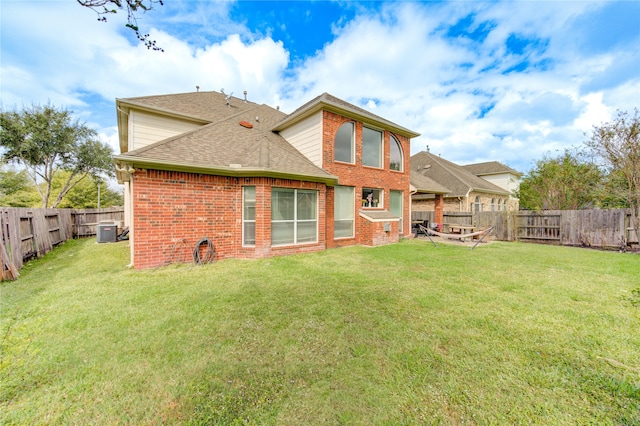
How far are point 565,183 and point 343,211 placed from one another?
1564cm

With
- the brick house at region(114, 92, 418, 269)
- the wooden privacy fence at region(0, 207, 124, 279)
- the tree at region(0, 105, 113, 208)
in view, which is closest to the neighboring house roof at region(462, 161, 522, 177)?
the brick house at region(114, 92, 418, 269)

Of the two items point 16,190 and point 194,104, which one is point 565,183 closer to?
point 194,104

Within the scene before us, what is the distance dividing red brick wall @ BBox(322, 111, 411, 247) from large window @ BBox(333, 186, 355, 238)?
0.72ft

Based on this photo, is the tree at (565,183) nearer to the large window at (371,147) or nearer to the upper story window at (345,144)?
the large window at (371,147)

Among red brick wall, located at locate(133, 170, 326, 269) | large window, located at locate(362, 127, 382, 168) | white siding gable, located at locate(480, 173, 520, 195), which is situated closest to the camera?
red brick wall, located at locate(133, 170, 326, 269)

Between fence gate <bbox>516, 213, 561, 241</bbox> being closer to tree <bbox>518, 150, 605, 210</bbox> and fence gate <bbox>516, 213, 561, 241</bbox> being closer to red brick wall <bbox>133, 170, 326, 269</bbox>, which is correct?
tree <bbox>518, 150, 605, 210</bbox>

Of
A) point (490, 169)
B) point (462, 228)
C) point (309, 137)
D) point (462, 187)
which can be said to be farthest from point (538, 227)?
point (490, 169)

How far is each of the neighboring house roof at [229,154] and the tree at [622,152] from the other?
12539 millimetres

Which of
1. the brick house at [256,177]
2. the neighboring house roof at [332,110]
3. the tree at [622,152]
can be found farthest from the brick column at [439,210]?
the tree at [622,152]

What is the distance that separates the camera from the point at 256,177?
7.61 metres

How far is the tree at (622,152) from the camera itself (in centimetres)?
983

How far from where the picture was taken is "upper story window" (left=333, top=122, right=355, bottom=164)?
9984mm

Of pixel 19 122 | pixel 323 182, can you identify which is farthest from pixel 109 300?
pixel 19 122

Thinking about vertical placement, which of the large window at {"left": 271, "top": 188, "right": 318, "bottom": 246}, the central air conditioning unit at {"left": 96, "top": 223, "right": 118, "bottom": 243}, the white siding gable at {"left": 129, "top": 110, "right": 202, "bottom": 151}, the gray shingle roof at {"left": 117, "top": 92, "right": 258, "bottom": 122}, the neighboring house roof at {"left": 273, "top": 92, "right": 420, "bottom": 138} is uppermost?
the gray shingle roof at {"left": 117, "top": 92, "right": 258, "bottom": 122}
